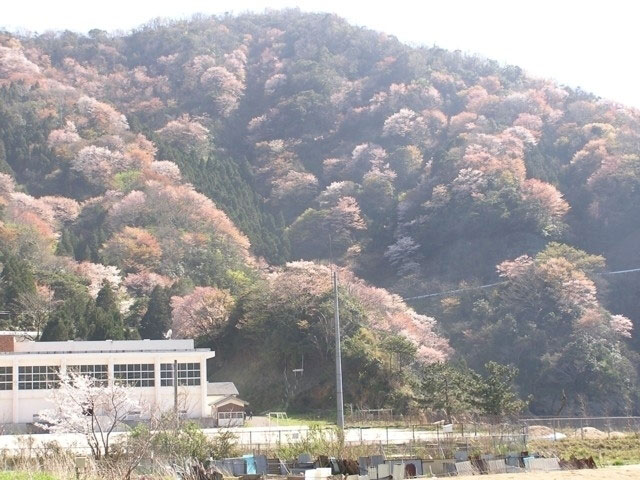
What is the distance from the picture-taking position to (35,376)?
37.2 metres

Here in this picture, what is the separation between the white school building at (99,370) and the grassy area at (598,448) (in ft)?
45.1

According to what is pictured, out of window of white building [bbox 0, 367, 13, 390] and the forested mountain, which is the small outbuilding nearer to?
the forested mountain

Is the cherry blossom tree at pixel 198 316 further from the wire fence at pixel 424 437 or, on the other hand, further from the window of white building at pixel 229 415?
the wire fence at pixel 424 437

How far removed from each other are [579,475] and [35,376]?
22805 mm

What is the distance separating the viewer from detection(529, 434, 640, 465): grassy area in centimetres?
2752

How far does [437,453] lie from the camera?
87.1 feet

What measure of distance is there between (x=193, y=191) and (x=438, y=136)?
21.4 metres

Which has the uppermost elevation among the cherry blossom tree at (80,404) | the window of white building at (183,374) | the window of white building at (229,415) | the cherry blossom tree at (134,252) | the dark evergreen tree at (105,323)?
the cherry blossom tree at (134,252)

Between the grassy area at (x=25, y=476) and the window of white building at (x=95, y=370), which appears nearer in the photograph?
the grassy area at (x=25, y=476)

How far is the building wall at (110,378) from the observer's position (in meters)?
36.8

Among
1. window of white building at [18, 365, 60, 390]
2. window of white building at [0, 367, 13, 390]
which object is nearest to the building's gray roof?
window of white building at [18, 365, 60, 390]

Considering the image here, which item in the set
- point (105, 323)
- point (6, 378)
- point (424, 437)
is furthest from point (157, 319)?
point (424, 437)

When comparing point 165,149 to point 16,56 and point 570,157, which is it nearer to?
point 16,56

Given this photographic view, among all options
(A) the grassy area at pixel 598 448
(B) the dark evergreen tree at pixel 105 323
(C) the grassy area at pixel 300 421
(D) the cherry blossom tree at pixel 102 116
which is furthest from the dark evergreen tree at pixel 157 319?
(A) the grassy area at pixel 598 448
